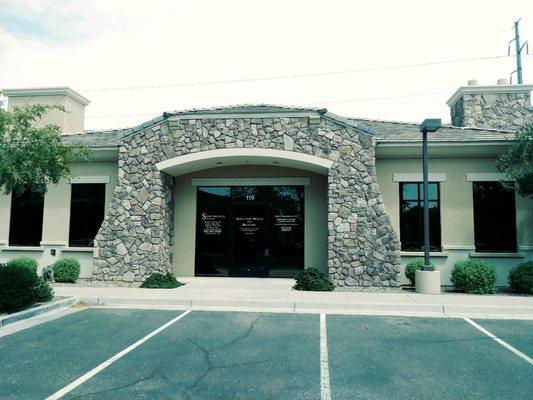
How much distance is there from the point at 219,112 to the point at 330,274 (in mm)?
6460

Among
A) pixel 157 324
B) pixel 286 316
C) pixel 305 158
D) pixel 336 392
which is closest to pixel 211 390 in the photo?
pixel 336 392

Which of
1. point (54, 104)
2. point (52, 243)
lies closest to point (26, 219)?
point (52, 243)

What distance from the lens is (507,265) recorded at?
521 inches

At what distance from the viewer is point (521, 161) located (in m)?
12.9

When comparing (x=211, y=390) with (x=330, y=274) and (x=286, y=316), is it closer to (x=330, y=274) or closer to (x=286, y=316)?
(x=286, y=316)

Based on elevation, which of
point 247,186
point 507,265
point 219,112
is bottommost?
point 507,265

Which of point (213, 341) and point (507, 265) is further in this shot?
point (507, 265)

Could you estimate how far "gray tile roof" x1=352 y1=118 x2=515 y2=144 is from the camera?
13.1m

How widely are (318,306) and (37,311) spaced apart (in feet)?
21.0

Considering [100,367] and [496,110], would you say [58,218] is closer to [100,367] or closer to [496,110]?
[100,367]

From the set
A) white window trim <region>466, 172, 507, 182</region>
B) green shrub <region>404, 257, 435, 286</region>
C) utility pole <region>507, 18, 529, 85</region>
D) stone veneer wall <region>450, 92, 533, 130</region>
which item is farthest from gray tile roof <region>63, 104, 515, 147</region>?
utility pole <region>507, 18, 529, 85</region>

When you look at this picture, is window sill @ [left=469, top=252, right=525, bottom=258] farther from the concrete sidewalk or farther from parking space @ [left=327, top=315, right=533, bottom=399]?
parking space @ [left=327, top=315, right=533, bottom=399]

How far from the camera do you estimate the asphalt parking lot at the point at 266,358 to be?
491 centimetres

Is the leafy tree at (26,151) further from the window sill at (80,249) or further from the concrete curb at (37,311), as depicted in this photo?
the window sill at (80,249)
